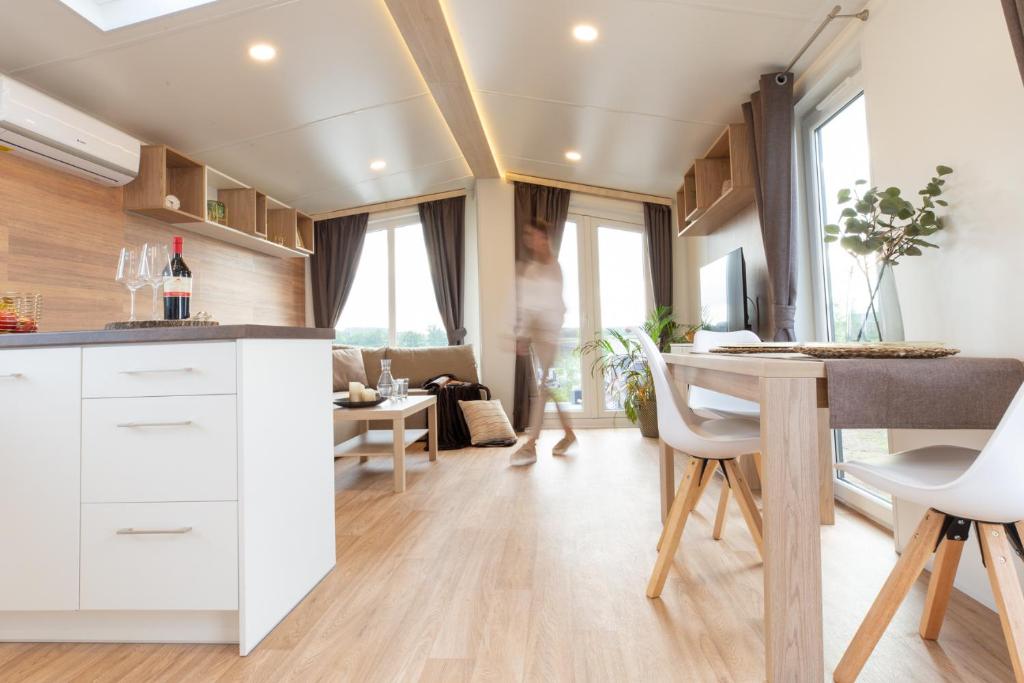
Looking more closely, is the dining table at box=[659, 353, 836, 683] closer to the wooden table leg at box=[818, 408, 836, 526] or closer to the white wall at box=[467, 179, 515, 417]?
the wooden table leg at box=[818, 408, 836, 526]

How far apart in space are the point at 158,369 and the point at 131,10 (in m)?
2.16

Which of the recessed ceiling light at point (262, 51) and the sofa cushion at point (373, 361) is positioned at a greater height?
the recessed ceiling light at point (262, 51)

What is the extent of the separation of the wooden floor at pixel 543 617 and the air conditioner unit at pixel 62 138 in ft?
8.00

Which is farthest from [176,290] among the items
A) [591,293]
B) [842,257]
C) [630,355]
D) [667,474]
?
[591,293]

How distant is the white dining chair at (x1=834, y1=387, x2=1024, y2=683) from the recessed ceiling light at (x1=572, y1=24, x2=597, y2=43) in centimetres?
261

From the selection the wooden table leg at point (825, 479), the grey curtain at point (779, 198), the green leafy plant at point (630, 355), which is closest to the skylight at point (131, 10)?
the grey curtain at point (779, 198)

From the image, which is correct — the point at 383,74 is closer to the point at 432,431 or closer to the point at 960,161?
the point at 432,431

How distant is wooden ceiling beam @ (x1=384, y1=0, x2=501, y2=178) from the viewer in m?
2.89

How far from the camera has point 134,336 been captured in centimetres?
157

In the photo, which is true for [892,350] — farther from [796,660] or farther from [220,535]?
[220,535]

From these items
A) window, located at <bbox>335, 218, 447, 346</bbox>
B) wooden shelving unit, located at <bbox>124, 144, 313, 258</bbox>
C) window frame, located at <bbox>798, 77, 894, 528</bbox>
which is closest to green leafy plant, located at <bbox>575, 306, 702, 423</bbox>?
window, located at <bbox>335, 218, 447, 346</bbox>

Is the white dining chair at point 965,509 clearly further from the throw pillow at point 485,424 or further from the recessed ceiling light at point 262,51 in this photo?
the throw pillow at point 485,424

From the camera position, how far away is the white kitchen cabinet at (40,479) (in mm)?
1598

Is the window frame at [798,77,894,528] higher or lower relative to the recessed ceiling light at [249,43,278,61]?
lower
